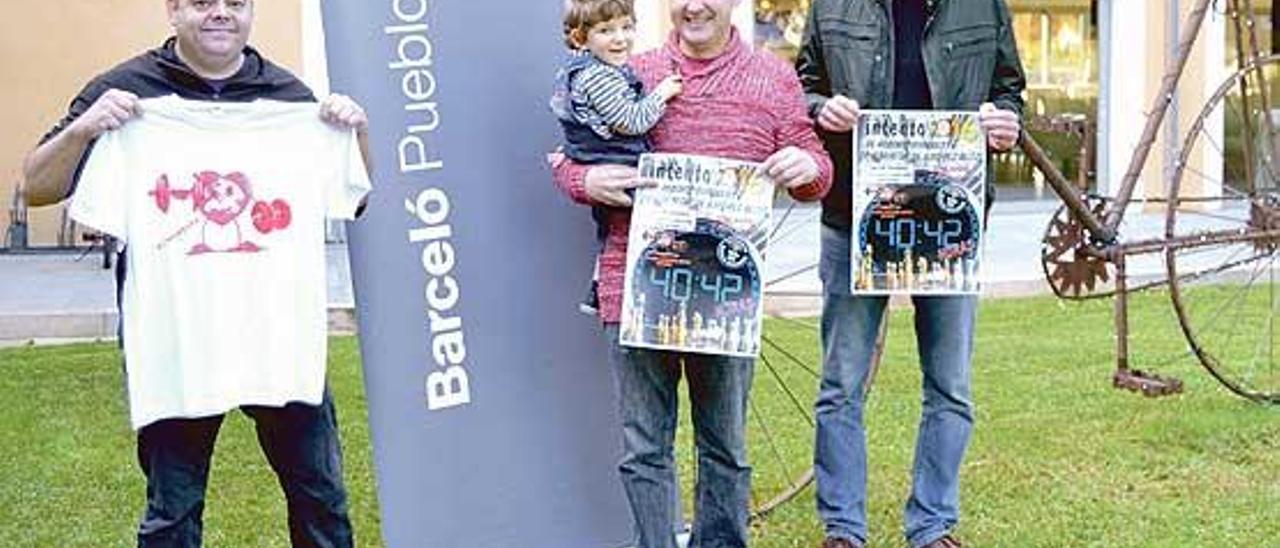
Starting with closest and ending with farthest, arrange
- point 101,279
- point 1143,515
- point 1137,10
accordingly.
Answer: point 1143,515, point 101,279, point 1137,10

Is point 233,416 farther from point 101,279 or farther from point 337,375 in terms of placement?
point 101,279

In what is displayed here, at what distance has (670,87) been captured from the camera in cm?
396

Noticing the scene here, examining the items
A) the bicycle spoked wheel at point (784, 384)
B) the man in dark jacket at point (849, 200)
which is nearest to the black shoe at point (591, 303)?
the bicycle spoked wheel at point (784, 384)

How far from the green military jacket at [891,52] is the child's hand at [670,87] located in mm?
554

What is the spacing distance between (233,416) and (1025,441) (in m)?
3.21

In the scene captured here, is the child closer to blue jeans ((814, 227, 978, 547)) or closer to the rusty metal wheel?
blue jeans ((814, 227, 978, 547))

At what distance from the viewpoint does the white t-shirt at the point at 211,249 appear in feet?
12.3

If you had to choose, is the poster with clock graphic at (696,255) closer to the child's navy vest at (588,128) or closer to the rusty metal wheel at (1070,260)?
the child's navy vest at (588,128)

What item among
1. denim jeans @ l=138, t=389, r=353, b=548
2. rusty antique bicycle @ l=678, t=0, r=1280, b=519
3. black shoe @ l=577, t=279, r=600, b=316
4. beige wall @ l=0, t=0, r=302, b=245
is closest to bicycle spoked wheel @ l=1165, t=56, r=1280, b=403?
rusty antique bicycle @ l=678, t=0, r=1280, b=519

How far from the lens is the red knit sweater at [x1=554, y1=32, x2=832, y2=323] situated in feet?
13.1

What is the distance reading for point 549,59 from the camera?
456cm

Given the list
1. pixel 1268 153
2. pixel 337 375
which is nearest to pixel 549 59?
pixel 1268 153

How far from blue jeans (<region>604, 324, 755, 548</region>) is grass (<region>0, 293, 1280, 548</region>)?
91 centimetres

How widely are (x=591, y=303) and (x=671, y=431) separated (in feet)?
1.29
